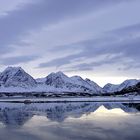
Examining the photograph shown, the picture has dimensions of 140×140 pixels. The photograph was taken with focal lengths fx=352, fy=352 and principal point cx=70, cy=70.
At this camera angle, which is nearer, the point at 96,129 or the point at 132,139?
the point at 132,139

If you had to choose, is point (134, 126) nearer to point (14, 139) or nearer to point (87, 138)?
point (87, 138)

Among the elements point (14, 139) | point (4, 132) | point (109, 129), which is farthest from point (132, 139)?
point (4, 132)

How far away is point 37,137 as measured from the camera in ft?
95.7

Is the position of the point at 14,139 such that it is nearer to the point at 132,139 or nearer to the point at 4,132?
the point at 4,132

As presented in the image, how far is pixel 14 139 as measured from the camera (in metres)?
28.1

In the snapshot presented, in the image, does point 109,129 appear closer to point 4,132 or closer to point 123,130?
point 123,130

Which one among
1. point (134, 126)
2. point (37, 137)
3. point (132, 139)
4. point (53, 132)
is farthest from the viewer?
point (134, 126)

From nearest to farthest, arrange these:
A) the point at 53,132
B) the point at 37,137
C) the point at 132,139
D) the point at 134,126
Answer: the point at 132,139
the point at 37,137
the point at 53,132
the point at 134,126

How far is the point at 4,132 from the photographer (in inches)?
1277

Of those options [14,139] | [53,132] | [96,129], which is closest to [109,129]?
[96,129]

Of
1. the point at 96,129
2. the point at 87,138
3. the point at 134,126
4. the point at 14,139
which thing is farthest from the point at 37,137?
the point at 134,126

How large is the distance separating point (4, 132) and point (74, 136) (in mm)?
7210

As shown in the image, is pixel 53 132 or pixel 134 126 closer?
pixel 53 132

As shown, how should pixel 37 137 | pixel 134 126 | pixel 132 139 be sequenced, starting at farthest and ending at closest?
pixel 134 126 → pixel 37 137 → pixel 132 139
